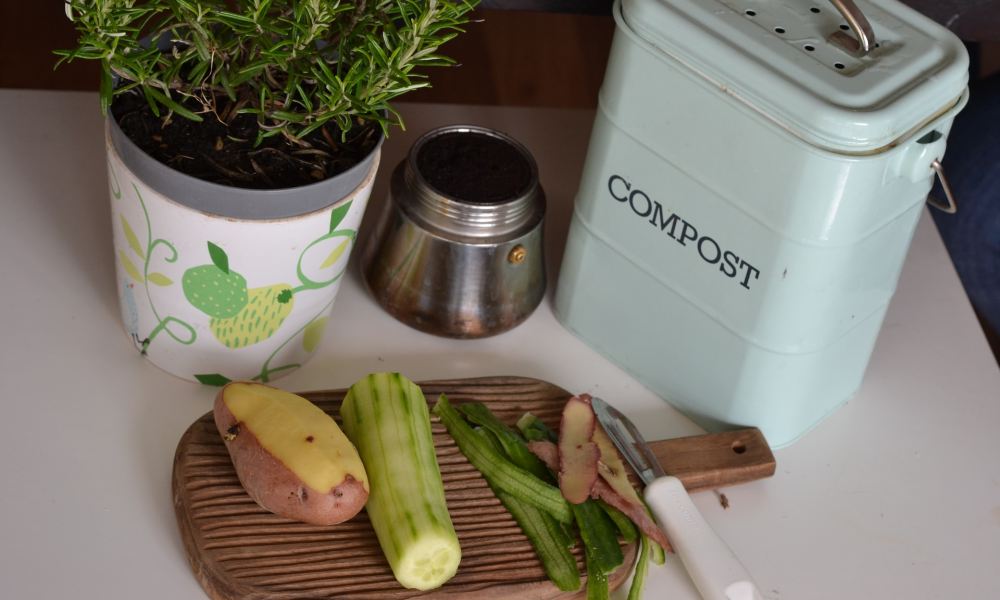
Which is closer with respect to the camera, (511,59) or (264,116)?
(264,116)

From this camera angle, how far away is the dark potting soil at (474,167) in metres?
0.89

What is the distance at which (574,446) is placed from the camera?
32.5 inches

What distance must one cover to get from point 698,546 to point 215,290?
35 centimetres

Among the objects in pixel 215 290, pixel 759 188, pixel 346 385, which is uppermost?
pixel 759 188

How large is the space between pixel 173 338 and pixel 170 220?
0.11 m

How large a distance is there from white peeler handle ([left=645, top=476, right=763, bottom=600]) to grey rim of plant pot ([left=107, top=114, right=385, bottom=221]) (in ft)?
0.95

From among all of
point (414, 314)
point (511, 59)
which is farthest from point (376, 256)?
point (511, 59)

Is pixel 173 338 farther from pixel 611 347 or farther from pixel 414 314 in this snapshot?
pixel 611 347

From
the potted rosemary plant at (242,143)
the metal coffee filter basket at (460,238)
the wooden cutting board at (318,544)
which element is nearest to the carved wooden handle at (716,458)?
the wooden cutting board at (318,544)

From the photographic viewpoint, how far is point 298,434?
2.46 ft

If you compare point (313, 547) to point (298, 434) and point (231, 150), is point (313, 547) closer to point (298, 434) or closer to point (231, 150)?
point (298, 434)

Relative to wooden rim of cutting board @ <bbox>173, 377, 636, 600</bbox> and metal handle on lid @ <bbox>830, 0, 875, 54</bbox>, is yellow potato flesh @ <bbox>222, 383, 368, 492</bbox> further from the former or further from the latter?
metal handle on lid @ <bbox>830, 0, 875, 54</bbox>

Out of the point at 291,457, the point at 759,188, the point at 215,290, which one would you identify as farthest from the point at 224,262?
the point at 759,188

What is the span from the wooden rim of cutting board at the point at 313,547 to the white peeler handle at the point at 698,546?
0.03 meters
